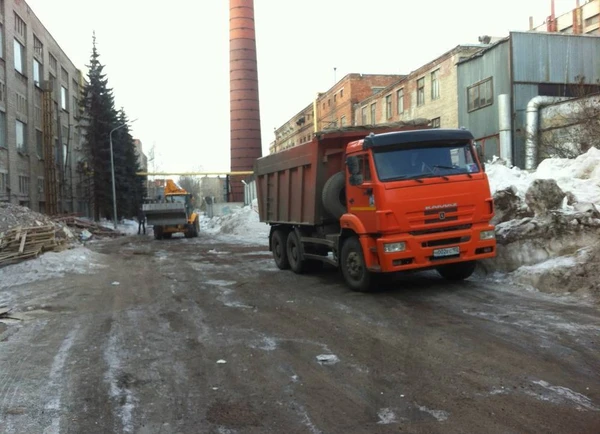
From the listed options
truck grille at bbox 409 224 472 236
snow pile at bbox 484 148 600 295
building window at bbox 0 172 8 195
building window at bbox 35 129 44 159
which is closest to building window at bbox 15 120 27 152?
building window at bbox 35 129 44 159

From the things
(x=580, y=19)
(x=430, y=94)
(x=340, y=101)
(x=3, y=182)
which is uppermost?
(x=580, y=19)

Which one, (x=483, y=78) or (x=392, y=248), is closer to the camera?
(x=392, y=248)

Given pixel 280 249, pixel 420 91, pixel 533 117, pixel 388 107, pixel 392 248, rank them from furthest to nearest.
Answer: pixel 388 107 → pixel 420 91 → pixel 533 117 → pixel 280 249 → pixel 392 248

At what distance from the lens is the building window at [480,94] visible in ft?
94.4

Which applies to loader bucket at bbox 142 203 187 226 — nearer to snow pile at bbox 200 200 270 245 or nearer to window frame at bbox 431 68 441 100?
snow pile at bbox 200 200 270 245

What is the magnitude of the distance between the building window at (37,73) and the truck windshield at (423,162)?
34.4 m

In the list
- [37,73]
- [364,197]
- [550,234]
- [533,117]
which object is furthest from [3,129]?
[550,234]

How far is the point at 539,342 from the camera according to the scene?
19.6ft

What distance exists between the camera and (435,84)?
35.2 m

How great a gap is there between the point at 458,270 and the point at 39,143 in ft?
115

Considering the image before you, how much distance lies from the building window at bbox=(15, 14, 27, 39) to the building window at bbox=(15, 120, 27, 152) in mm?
5579

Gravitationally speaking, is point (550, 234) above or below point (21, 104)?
below

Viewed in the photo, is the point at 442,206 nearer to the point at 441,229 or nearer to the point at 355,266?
the point at 441,229

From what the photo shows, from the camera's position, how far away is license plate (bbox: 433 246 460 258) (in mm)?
8836
